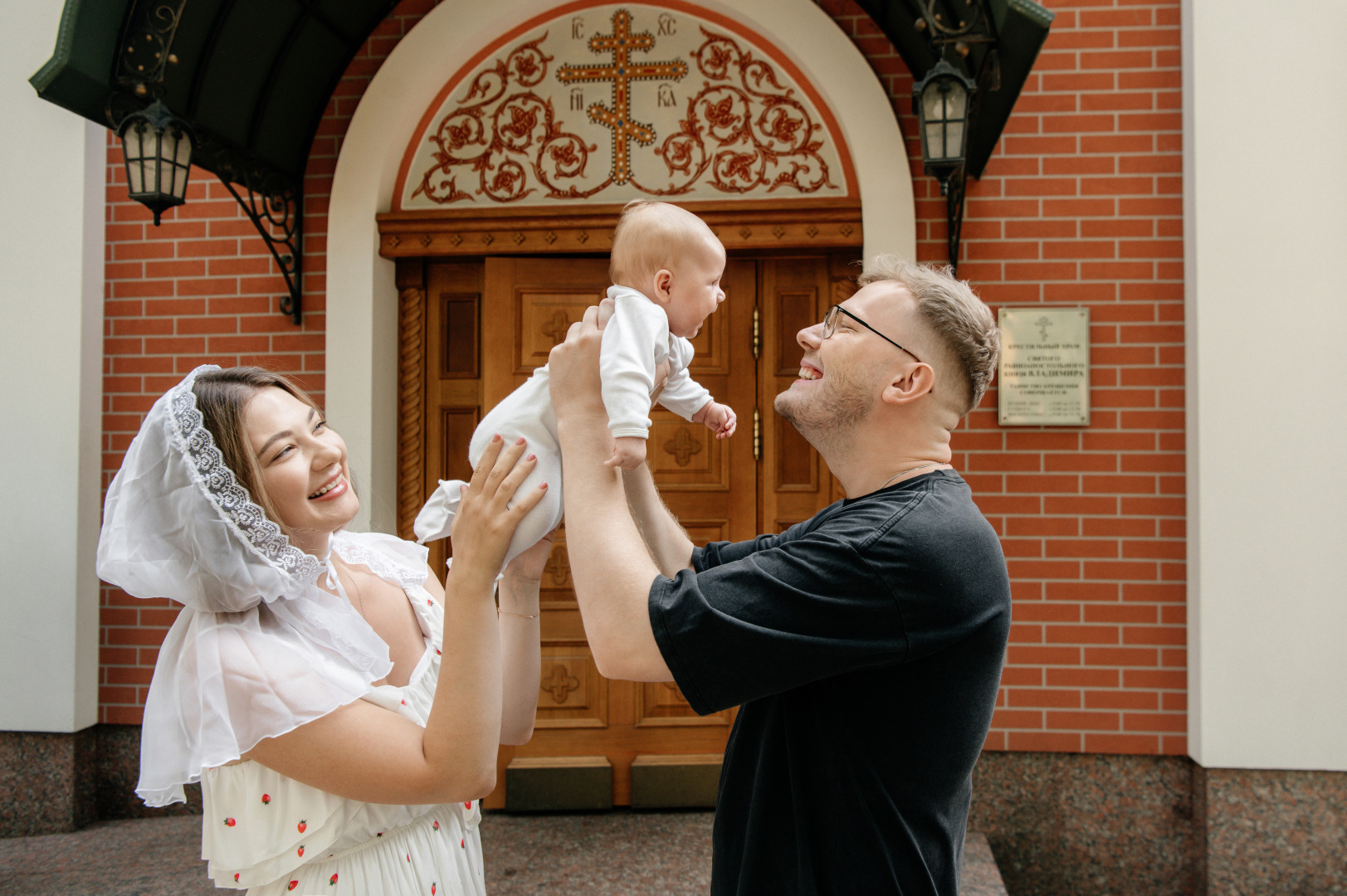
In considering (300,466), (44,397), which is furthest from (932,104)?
(44,397)

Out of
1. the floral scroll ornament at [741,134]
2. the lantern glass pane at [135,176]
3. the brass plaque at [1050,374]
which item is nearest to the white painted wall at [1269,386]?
the brass plaque at [1050,374]

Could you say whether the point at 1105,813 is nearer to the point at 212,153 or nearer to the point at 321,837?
the point at 321,837

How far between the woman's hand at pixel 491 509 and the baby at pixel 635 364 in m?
0.04

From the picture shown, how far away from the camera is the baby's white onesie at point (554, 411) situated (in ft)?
5.06

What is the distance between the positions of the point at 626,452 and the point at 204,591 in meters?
0.73

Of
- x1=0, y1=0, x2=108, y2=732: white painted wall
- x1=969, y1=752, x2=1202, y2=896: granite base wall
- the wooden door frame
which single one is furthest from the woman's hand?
x1=0, y1=0, x2=108, y2=732: white painted wall

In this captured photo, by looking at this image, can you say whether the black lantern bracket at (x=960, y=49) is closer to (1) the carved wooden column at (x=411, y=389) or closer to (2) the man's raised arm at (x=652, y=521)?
(2) the man's raised arm at (x=652, y=521)

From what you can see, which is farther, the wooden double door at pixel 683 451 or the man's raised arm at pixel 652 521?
the wooden double door at pixel 683 451

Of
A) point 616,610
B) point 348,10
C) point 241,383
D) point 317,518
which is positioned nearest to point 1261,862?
point 616,610

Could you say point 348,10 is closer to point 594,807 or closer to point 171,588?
point 171,588

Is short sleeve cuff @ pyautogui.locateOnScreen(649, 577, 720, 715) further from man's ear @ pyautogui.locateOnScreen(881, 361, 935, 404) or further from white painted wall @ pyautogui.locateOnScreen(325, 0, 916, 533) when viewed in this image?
white painted wall @ pyautogui.locateOnScreen(325, 0, 916, 533)

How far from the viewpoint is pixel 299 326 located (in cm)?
397

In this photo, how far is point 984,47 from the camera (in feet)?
10.0

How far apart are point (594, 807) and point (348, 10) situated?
3.71m
